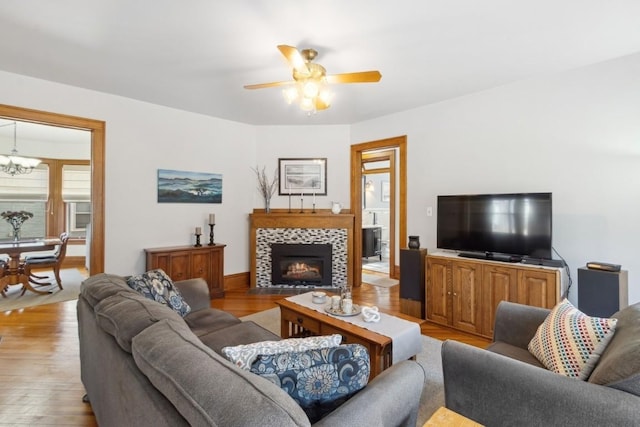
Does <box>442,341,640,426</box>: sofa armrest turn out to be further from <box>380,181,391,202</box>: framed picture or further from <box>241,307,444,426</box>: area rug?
<box>380,181,391,202</box>: framed picture

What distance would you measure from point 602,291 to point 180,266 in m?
4.51

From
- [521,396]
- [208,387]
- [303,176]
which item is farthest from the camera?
[303,176]

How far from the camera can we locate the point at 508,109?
3428 mm

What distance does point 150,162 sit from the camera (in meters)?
4.18

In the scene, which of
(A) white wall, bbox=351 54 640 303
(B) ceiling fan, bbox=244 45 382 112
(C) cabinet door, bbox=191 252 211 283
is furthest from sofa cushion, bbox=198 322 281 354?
(A) white wall, bbox=351 54 640 303

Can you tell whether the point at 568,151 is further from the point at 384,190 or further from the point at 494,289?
the point at 384,190

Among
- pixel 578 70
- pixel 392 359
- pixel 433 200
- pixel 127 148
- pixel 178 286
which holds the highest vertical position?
pixel 578 70

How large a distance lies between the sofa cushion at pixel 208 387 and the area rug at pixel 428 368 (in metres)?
1.55

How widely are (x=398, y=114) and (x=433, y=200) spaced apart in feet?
4.54

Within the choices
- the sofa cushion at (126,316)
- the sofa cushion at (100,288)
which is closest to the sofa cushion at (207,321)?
the sofa cushion at (100,288)

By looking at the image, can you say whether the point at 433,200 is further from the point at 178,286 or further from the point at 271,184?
the point at 178,286

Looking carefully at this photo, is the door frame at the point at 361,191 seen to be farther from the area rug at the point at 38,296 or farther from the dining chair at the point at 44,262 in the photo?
the dining chair at the point at 44,262

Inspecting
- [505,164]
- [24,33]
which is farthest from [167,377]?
[505,164]

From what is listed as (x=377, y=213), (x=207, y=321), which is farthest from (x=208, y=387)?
(x=377, y=213)
